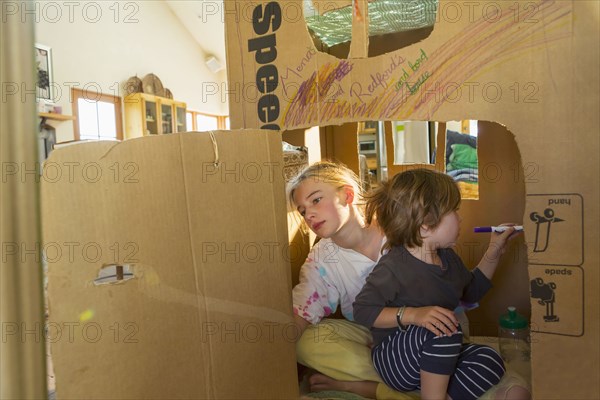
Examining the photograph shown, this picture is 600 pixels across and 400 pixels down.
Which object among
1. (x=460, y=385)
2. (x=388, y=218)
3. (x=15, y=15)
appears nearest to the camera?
(x=15, y=15)

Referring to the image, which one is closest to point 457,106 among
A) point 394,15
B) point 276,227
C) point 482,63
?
point 482,63

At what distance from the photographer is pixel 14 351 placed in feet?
1.22

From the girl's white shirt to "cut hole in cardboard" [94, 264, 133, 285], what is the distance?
1.60 feet

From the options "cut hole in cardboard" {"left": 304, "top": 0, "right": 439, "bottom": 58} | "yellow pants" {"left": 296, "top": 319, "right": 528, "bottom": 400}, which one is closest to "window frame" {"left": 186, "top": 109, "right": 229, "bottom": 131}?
"cut hole in cardboard" {"left": 304, "top": 0, "right": 439, "bottom": 58}

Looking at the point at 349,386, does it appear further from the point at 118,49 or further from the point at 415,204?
the point at 118,49

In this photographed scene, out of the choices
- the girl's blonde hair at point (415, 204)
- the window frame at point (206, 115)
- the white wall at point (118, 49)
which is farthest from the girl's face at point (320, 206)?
the window frame at point (206, 115)

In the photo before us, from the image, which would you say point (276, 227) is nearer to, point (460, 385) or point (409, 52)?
point (409, 52)

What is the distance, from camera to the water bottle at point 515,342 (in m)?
1.00

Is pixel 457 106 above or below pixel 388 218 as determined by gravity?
above

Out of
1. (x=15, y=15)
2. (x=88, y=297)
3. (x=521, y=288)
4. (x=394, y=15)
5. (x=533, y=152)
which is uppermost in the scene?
(x=394, y=15)

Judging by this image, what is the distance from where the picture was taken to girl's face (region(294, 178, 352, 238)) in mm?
1037

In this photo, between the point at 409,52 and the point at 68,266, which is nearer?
the point at 68,266

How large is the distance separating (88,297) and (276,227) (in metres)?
0.26

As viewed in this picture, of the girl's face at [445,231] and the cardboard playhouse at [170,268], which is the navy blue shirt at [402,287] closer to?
the girl's face at [445,231]
